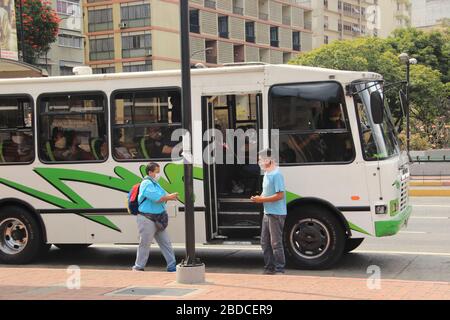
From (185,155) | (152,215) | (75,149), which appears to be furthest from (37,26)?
(185,155)

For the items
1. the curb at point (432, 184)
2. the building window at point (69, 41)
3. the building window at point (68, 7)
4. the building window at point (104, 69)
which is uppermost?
the building window at point (68, 7)

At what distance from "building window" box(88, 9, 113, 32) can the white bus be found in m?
58.4

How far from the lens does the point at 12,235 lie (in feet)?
36.3

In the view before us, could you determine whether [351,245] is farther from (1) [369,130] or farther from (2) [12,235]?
(2) [12,235]

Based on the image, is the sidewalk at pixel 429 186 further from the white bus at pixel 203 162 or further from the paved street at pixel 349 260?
the white bus at pixel 203 162

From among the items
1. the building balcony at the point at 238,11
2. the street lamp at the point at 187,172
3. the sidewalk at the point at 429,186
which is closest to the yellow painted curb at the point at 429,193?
the sidewalk at the point at 429,186

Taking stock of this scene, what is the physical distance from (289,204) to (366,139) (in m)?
1.47

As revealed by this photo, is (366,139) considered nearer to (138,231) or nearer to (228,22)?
(138,231)

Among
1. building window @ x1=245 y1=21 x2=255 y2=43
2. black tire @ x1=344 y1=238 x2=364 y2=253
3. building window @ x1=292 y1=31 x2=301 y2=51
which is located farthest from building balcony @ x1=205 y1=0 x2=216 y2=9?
black tire @ x1=344 y1=238 x2=364 y2=253

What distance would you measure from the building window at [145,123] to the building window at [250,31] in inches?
2735

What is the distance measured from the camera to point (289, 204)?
9.82 metres

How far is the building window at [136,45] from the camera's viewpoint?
6569 centimetres

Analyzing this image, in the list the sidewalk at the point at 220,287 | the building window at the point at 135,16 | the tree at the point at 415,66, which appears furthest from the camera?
the building window at the point at 135,16

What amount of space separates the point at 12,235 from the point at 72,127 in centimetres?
210
